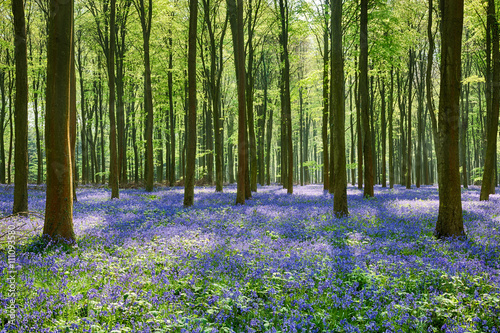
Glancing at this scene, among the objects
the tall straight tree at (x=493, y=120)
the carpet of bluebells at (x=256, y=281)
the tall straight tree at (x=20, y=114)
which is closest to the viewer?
the carpet of bluebells at (x=256, y=281)

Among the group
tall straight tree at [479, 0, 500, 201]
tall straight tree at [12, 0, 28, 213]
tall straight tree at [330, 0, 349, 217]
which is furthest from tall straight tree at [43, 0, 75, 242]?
tall straight tree at [479, 0, 500, 201]

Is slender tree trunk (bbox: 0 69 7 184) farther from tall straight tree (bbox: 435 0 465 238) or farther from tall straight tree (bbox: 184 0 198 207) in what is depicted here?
tall straight tree (bbox: 435 0 465 238)

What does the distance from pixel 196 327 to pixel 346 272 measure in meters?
3.06

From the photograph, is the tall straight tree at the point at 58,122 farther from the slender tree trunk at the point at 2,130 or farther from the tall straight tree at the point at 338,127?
the slender tree trunk at the point at 2,130

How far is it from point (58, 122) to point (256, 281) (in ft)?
Answer: 18.8

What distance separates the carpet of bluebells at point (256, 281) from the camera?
3.62 meters

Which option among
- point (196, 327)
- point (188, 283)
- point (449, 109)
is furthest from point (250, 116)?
point (196, 327)

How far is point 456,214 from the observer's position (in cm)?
752

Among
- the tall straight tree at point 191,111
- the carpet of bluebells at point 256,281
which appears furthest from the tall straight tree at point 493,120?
the tall straight tree at point 191,111

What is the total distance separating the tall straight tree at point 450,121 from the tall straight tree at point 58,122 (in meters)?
9.50

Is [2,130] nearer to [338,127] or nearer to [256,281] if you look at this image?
[338,127]

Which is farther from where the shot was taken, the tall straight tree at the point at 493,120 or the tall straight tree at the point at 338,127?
the tall straight tree at the point at 493,120

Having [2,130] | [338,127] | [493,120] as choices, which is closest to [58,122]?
[338,127]

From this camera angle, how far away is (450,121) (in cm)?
746
